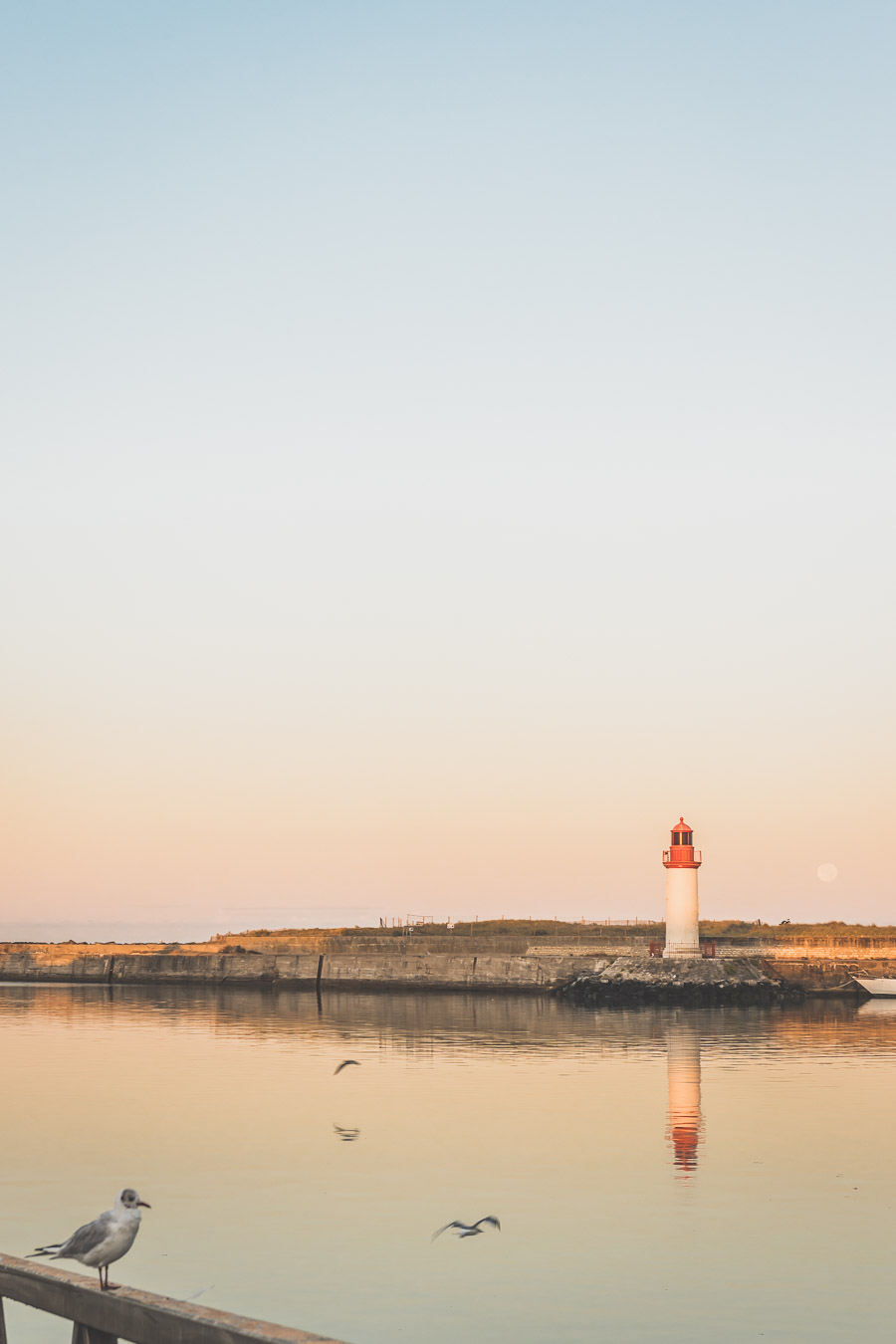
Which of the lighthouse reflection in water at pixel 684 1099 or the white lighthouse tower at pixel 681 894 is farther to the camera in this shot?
the white lighthouse tower at pixel 681 894

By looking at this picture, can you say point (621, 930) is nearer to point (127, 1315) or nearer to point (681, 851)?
point (681, 851)

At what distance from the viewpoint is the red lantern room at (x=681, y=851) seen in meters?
48.1

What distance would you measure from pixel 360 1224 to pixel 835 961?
1572 inches

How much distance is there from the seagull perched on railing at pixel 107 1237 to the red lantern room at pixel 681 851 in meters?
41.3

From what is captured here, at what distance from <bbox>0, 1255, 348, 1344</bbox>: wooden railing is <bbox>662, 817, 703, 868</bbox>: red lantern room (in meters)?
42.2

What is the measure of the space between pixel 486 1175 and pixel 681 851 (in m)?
29.6

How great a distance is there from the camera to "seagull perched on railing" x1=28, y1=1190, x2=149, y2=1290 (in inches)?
309

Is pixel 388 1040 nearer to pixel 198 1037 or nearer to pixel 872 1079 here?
pixel 198 1037


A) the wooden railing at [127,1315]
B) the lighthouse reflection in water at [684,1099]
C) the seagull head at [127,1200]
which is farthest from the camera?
the lighthouse reflection in water at [684,1099]

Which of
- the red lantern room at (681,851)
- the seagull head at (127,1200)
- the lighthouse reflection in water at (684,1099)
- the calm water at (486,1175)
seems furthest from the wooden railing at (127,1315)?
the red lantern room at (681,851)

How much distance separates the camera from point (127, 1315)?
6.41m

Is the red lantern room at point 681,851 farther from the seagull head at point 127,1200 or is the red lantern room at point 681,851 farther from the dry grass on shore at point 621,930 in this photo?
the seagull head at point 127,1200

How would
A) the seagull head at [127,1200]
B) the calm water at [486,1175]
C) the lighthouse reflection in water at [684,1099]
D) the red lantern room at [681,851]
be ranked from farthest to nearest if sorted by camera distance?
the red lantern room at [681,851]
the lighthouse reflection in water at [684,1099]
the calm water at [486,1175]
the seagull head at [127,1200]

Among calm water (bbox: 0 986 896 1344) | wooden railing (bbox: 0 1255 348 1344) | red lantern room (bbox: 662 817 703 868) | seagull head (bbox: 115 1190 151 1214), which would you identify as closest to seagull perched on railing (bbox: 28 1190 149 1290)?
seagull head (bbox: 115 1190 151 1214)
